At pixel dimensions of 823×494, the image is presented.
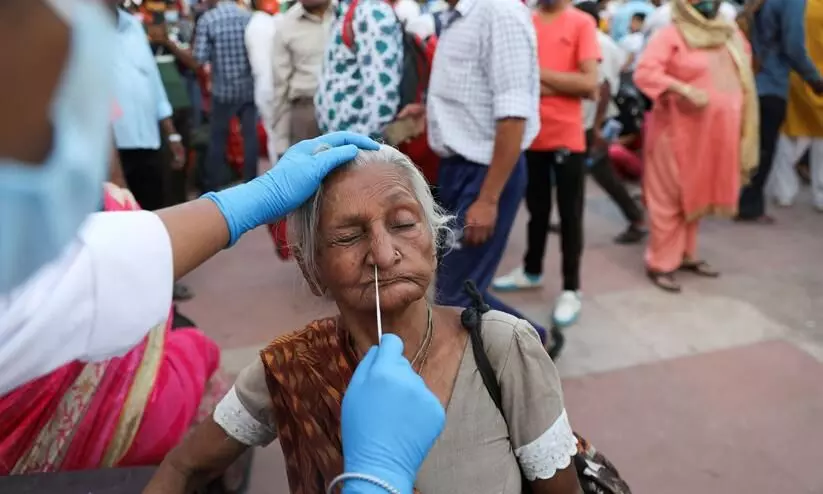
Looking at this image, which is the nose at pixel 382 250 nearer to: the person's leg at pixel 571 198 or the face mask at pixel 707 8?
the person's leg at pixel 571 198

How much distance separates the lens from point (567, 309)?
3.47 metres

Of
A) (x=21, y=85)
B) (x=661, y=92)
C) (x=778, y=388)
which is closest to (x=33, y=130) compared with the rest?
(x=21, y=85)

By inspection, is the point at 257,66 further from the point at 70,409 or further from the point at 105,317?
the point at 105,317

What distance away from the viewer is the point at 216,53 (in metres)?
5.38

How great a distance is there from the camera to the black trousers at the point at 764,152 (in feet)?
15.9

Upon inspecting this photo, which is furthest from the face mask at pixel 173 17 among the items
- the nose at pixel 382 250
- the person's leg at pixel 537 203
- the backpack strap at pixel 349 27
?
the nose at pixel 382 250

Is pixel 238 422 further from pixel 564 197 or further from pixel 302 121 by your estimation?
pixel 302 121

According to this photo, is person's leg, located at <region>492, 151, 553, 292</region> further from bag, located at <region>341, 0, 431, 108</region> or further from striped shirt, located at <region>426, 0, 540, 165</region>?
striped shirt, located at <region>426, 0, 540, 165</region>

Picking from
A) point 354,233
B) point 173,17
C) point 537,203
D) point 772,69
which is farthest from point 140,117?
point 772,69

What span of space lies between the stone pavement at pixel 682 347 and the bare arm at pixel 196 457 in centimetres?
37

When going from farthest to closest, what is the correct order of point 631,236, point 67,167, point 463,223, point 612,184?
point 631,236 < point 612,184 < point 463,223 < point 67,167

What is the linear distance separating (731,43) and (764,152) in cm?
168

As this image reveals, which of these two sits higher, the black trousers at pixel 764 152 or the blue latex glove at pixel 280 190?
the blue latex glove at pixel 280 190

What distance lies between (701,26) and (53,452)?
11.0 ft
